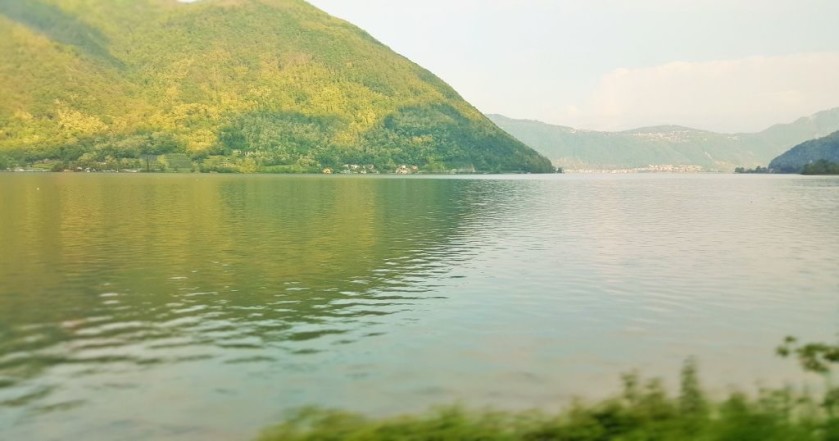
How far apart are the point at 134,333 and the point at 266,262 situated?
17.1m

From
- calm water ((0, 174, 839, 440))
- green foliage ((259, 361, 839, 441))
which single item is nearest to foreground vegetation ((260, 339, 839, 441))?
green foliage ((259, 361, 839, 441))

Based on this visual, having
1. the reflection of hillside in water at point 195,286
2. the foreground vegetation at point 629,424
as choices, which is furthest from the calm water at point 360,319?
the foreground vegetation at point 629,424

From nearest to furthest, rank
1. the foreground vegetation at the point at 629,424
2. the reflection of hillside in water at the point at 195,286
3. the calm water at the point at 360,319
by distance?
1. the foreground vegetation at the point at 629,424
2. the calm water at the point at 360,319
3. the reflection of hillside in water at the point at 195,286

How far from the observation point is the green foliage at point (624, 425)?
1118 centimetres

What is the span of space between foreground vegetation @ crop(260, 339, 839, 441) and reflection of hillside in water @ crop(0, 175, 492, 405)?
10250 mm

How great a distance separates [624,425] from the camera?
1236 cm

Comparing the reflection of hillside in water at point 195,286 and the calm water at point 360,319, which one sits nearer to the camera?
the calm water at point 360,319

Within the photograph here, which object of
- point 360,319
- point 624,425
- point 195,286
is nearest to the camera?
point 624,425

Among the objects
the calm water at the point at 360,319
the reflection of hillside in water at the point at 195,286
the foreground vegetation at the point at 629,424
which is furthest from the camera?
the reflection of hillside in water at the point at 195,286

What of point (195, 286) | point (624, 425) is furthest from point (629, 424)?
point (195, 286)

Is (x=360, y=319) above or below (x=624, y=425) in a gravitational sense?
below

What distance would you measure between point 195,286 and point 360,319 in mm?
11083

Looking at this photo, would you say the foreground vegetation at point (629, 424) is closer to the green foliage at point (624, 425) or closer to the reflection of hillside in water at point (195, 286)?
the green foliage at point (624, 425)

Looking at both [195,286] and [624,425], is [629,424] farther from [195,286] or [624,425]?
[195,286]
